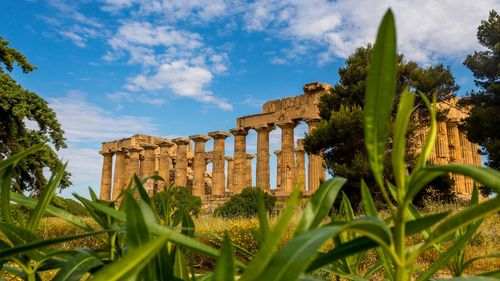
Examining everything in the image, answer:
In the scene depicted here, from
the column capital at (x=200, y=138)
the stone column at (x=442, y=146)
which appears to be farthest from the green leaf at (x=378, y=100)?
the column capital at (x=200, y=138)

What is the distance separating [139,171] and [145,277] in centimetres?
3734

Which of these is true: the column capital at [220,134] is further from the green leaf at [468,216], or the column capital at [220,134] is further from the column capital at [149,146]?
the green leaf at [468,216]

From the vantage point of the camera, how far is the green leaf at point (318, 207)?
56 cm

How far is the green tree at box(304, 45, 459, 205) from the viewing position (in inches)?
642

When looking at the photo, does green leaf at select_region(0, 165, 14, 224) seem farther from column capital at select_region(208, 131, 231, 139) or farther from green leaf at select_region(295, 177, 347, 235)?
column capital at select_region(208, 131, 231, 139)

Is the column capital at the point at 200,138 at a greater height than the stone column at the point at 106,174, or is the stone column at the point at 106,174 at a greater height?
the column capital at the point at 200,138

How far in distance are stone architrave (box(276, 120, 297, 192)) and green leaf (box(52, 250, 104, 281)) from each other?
25.3 m

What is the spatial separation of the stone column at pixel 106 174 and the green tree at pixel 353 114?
2340cm

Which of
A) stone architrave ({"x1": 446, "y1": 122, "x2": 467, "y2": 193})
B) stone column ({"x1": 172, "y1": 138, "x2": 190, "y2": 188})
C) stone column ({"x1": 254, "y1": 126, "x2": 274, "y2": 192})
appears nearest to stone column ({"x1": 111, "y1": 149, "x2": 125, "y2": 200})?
stone column ({"x1": 172, "y1": 138, "x2": 190, "y2": 188})

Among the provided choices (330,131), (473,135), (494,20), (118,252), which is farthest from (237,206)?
(118,252)

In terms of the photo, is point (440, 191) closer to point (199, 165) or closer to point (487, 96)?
point (487, 96)

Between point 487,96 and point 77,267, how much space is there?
2053 centimetres

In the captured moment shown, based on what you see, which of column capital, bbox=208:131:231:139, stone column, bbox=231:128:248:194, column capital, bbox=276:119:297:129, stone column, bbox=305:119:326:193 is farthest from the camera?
column capital, bbox=208:131:231:139

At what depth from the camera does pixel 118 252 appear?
2.85 feet
